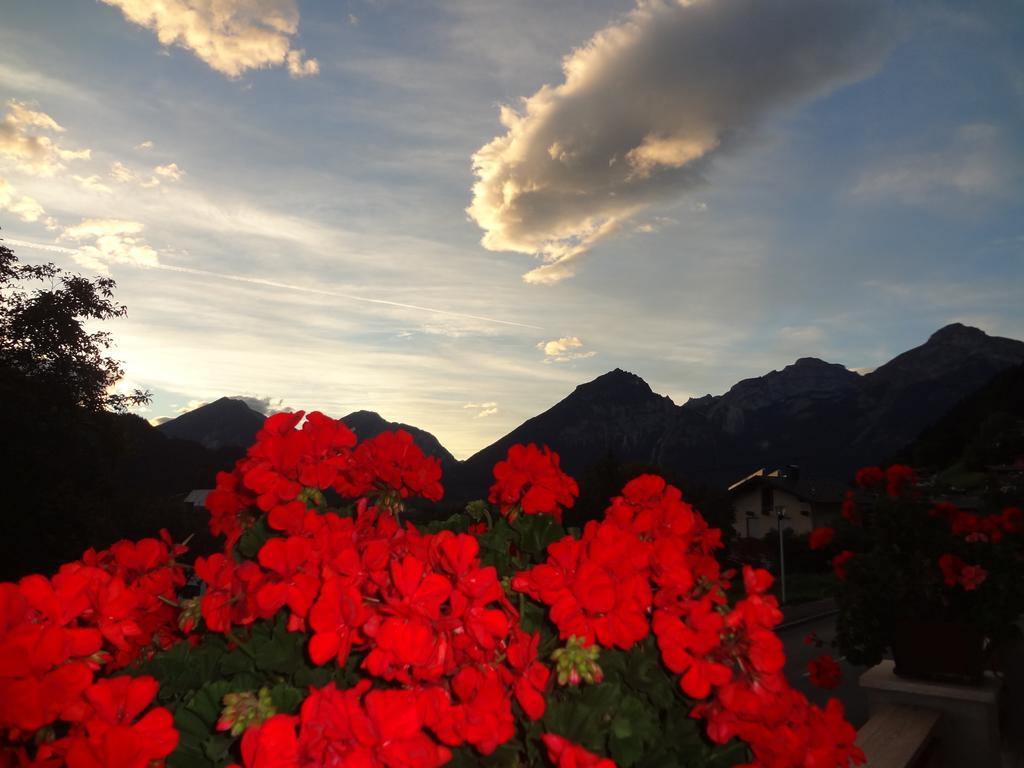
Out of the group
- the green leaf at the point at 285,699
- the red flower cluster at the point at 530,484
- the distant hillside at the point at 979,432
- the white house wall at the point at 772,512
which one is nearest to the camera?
the green leaf at the point at 285,699

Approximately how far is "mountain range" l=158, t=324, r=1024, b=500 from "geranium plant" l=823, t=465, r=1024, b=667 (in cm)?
4699

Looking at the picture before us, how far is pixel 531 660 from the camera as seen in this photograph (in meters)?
1.10

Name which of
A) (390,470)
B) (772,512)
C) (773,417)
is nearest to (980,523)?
(390,470)

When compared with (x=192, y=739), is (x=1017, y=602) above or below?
below

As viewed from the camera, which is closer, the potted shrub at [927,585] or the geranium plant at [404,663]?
the geranium plant at [404,663]

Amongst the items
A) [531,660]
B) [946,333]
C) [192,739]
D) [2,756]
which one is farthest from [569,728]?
[946,333]

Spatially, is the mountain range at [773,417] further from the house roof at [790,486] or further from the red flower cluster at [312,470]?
the red flower cluster at [312,470]

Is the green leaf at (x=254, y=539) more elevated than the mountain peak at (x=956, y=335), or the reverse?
the mountain peak at (x=956, y=335)

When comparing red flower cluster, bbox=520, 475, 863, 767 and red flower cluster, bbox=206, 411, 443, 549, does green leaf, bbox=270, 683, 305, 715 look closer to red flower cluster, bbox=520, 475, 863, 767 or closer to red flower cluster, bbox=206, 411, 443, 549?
red flower cluster, bbox=520, 475, 863, 767

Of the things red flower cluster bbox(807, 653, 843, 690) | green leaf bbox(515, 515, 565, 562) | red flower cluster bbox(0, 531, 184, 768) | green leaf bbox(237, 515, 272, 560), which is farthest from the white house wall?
red flower cluster bbox(0, 531, 184, 768)

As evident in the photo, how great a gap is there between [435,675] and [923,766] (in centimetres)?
293

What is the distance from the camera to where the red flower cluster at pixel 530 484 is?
75.2 inches

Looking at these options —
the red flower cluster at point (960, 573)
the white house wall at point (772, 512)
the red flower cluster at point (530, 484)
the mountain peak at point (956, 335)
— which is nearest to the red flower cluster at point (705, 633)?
the red flower cluster at point (530, 484)

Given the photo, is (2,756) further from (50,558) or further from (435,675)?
(50,558)
